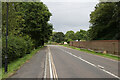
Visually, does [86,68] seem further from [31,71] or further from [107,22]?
[107,22]

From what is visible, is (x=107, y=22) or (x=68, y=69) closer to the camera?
(x=68, y=69)

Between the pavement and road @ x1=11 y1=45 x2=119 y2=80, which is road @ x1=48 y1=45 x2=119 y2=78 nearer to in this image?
road @ x1=11 y1=45 x2=119 y2=80

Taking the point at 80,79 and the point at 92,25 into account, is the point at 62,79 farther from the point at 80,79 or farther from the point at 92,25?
the point at 92,25

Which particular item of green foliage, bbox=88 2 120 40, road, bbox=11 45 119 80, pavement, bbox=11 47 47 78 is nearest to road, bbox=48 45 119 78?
road, bbox=11 45 119 80

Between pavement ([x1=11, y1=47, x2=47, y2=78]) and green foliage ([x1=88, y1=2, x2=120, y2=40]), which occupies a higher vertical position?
green foliage ([x1=88, y1=2, x2=120, y2=40])

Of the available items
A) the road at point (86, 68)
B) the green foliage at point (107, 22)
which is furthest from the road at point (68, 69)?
the green foliage at point (107, 22)

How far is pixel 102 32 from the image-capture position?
37750 mm

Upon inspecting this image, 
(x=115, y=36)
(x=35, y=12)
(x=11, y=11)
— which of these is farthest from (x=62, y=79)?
(x=35, y=12)

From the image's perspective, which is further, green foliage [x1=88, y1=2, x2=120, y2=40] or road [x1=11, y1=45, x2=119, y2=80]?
green foliage [x1=88, y1=2, x2=120, y2=40]

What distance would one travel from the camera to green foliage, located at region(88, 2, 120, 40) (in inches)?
1293

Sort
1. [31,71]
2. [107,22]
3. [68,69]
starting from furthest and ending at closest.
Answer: [107,22] → [68,69] → [31,71]

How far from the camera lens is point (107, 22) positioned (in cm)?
3634

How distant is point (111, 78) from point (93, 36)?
102ft

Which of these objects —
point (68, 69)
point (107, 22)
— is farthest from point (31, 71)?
point (107, 22)
